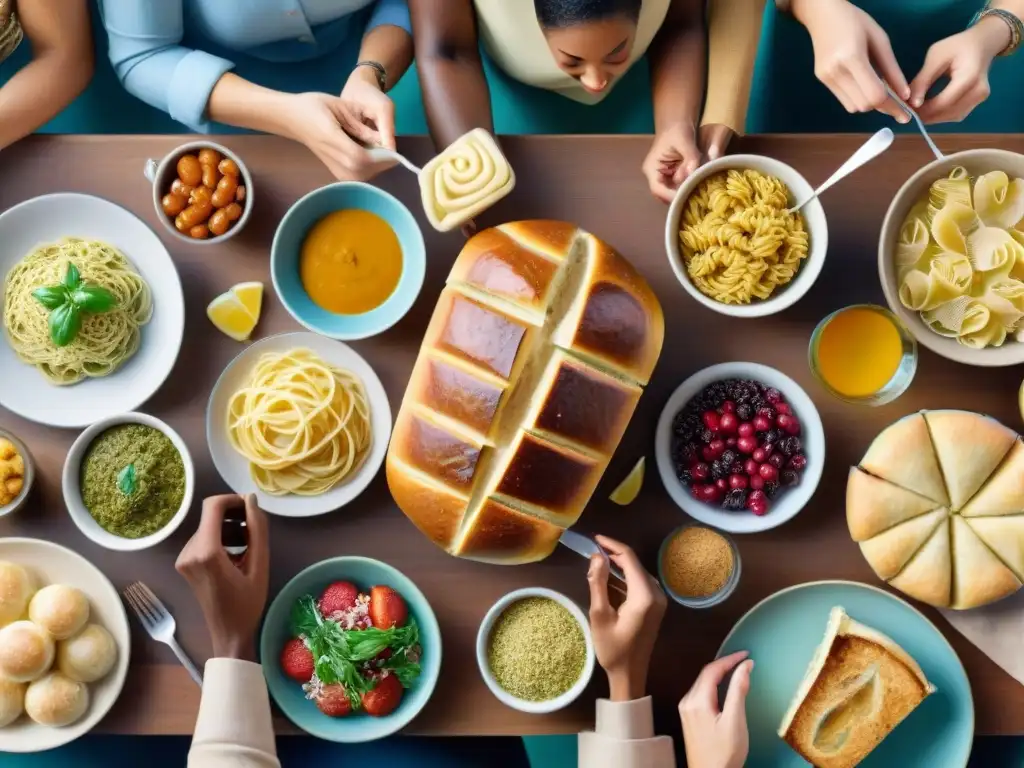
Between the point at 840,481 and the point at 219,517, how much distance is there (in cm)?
126

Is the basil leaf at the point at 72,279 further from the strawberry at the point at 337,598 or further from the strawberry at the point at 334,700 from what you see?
the strawberry at the point at 334,700

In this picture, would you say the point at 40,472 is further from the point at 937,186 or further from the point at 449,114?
the point at 937,186

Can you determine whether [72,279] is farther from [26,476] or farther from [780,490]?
[780,490]

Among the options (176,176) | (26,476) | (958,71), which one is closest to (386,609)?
(26,476)

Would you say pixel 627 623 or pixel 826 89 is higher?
pixel 826 89

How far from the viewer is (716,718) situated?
4.91 feet

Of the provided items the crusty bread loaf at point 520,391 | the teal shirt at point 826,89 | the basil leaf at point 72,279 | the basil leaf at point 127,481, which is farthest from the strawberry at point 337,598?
the teal shirt at point 826,89

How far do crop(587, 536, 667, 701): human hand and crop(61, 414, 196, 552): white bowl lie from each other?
2.67 ft

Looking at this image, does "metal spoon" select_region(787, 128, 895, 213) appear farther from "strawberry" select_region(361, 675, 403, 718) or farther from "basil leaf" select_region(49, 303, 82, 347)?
"basil leaf" select_region(49, 303, 82, 347)

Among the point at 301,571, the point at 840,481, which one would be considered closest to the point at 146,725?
the point at 301,571

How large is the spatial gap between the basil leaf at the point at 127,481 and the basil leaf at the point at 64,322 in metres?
0.27

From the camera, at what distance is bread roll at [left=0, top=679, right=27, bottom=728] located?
1.52 metres

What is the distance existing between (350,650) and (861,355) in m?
1.18

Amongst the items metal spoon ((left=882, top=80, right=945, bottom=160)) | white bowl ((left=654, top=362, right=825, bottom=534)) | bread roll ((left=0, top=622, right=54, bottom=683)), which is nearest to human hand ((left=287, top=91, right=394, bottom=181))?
white bowl ((left=654, top=362, right=825, bottom=534))
